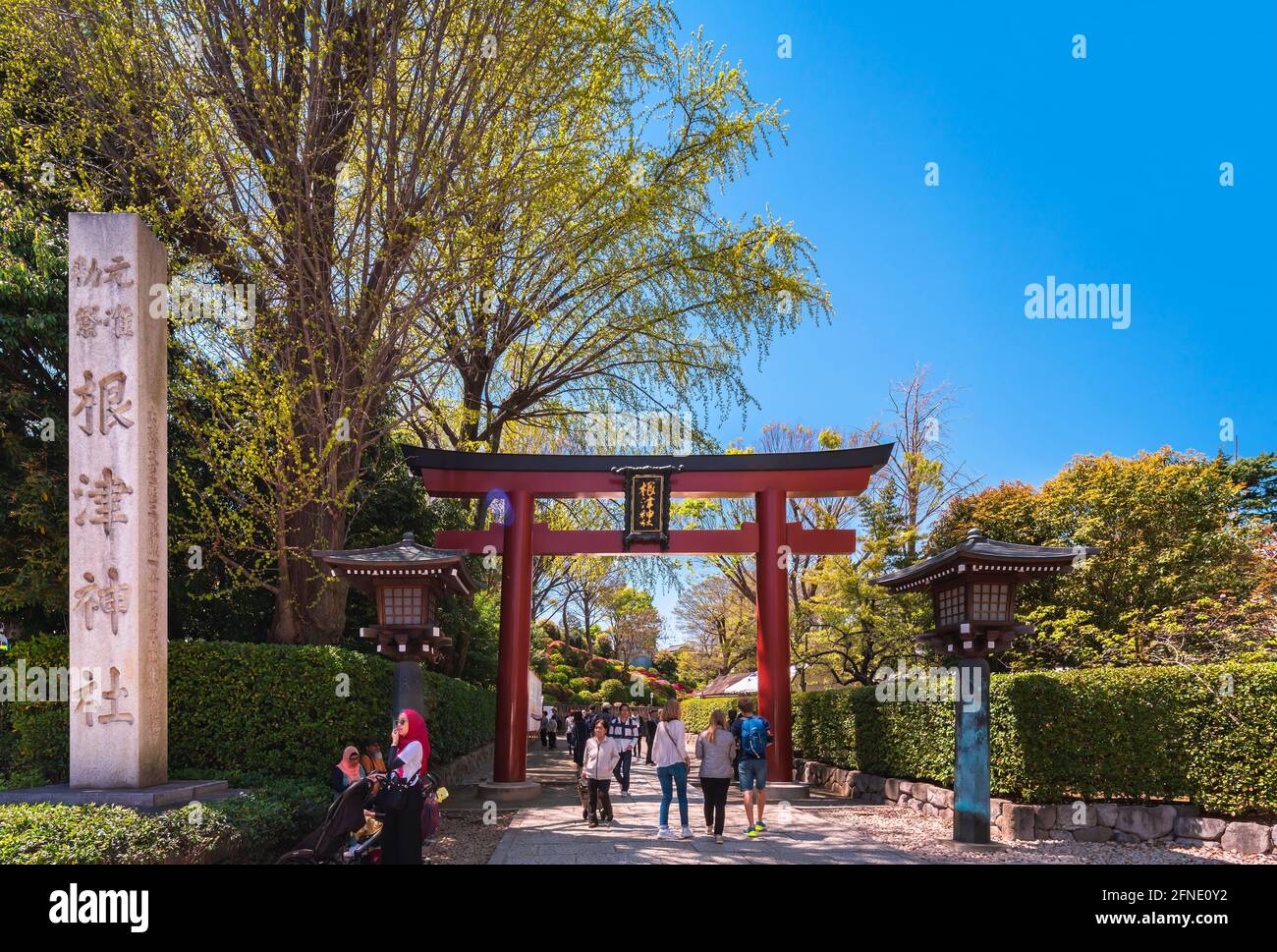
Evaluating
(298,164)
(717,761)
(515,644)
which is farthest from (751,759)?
(298,164)

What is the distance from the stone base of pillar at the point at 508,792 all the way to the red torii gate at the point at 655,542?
1.01ft

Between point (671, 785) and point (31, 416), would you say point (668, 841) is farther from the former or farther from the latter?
point (31, 416)

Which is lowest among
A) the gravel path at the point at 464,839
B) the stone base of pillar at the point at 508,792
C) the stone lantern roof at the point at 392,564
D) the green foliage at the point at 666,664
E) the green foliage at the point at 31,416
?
the green foliage at the point at 666,664

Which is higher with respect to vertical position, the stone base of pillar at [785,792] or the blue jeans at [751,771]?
the blue jeans at [751,771]

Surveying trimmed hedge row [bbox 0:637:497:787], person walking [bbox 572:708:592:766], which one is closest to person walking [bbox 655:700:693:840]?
trimmed hedge row [bbox 0:637:497:787]

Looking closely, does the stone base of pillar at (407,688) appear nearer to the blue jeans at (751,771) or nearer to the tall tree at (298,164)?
the tall tree at (298,164)

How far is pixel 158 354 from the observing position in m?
9.39

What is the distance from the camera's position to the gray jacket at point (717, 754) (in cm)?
959

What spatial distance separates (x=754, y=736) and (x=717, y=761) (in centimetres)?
60

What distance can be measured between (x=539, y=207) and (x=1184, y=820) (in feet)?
36.2

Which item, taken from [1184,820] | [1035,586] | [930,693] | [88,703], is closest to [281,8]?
[88,703]

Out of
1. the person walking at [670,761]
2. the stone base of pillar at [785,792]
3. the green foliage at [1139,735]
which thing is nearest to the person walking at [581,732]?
the stone base of pillar at [785,792]

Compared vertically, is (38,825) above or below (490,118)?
below
